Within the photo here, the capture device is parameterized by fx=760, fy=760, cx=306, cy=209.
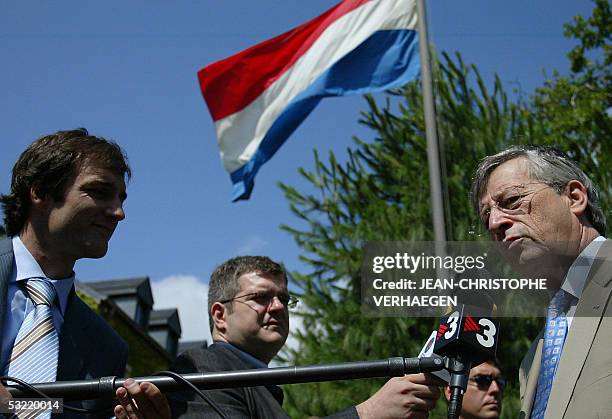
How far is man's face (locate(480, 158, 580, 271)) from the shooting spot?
2.21m

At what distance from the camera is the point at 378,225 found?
472 inches

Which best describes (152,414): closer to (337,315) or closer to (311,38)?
(311,38)

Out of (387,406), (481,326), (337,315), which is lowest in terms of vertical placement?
(337,315)

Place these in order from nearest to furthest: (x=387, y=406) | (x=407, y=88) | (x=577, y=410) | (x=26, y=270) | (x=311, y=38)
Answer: (x=577, y=410)
(x=387, y=406)
(x=26, y=270)
(x=311, y=38)
(x=407, y=88)

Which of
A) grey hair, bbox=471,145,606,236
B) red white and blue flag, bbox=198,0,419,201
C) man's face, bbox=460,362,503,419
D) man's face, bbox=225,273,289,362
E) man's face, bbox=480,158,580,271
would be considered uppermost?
red white and blue flag, bbox=198,0,419,201

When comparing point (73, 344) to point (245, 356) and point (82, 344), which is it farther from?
point (245, 356)

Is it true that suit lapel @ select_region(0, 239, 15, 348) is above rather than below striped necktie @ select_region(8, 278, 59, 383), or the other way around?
above

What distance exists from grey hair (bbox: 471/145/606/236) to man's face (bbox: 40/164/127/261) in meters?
1.30

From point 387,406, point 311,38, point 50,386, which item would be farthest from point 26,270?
point 311,38

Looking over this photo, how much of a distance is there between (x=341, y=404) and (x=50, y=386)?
9574 millimetres

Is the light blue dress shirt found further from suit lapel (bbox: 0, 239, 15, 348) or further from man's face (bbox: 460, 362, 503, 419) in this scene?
man's face (bbox: 460, 362, 503, 419)

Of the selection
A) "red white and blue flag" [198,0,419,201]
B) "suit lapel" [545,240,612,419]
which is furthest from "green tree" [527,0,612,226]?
"suit lapel" [545,240,612,419]

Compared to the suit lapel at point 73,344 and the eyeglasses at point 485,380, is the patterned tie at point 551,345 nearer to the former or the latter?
the suit lapel at point 73,344

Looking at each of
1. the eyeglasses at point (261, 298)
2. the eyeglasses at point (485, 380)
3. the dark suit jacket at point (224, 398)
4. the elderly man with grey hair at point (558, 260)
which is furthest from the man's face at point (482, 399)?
the elderly man with grey hair at point (558, 260)
